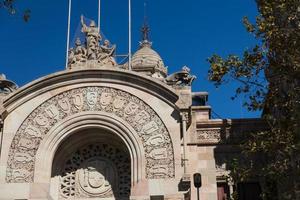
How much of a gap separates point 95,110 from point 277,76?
7707 millimetres

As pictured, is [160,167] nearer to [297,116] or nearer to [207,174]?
[207,174]

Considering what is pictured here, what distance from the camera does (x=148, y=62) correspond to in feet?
111

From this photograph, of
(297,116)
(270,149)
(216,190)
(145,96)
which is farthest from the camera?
(145,96)

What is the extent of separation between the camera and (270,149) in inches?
543

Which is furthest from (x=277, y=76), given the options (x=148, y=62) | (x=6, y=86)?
(x=148, y=62)

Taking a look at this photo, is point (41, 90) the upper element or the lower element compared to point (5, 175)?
upper

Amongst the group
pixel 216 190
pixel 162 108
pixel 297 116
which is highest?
pixel 162 108

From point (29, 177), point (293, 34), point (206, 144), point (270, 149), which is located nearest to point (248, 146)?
point (270, 149)

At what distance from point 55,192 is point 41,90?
402cm

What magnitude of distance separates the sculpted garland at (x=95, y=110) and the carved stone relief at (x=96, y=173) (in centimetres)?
156

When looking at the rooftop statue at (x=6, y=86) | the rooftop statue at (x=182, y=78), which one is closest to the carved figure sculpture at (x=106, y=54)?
the rooftop statue at (x=182, y=78)

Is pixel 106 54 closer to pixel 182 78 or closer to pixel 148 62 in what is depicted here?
pixel 182 78

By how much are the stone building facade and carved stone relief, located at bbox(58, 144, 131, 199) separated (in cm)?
4

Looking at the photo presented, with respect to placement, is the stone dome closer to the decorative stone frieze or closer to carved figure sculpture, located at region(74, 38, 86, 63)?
carved figure sculpture, located at region(74, 38, 86, 63)
